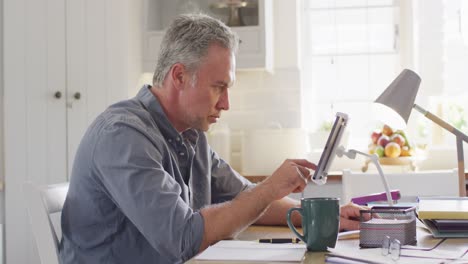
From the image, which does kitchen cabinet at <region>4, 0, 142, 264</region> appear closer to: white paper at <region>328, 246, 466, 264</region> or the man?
the man

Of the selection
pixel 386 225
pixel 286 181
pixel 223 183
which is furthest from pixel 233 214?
pixel 223 183

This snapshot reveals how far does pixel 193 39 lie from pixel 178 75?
10 centimetres

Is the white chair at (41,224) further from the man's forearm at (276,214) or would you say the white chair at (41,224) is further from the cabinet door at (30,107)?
the cabinet door at (30,107)

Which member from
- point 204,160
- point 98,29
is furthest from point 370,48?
point 204,160

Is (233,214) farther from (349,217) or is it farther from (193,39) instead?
(193,39)

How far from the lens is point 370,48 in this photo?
14.0ft

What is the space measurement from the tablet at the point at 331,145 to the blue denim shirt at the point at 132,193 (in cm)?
28

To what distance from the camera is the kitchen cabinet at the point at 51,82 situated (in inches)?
128

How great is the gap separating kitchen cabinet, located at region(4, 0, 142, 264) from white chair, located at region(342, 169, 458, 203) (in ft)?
4.44

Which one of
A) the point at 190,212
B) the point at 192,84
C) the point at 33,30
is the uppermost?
the point at 33,30

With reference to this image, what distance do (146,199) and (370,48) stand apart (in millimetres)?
2901

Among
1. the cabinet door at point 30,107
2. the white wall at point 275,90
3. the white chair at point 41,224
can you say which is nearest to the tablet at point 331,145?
the white chair at point 41,224

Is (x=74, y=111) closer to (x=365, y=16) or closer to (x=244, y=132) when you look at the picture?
(x=244, y=132)

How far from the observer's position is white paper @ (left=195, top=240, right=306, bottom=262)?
134cm
